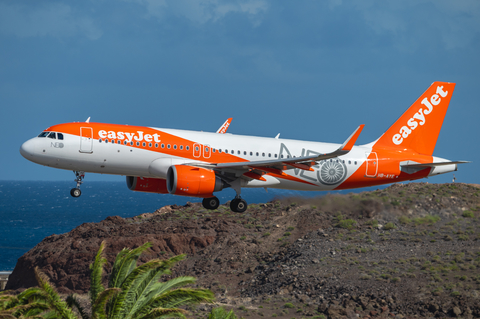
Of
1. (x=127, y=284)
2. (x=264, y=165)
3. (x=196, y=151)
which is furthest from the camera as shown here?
(x=196, y=151)

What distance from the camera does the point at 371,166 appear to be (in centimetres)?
3662

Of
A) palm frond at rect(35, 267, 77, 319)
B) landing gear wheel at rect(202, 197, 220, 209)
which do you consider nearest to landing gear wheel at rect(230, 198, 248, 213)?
landing gear wheel at rect(202, 197, 220, 209)

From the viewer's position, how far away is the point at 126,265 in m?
24.1

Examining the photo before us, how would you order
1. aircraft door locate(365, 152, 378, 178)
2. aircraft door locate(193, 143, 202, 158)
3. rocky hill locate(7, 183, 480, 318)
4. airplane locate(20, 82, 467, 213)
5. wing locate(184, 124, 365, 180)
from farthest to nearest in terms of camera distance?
rocky hill locate(7, 183, 480, 318)
aircraft door locate(365, 152, 378, 178)
aircraft door locate(193, 143, 202, 158)
airplane locate(20, 82, 467, 213)
wing locate(184, 124, 365, 180)

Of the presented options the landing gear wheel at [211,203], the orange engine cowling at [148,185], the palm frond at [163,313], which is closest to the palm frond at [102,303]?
the palm frond at [163,313]

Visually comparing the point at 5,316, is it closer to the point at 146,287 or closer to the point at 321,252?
the point at 146,287

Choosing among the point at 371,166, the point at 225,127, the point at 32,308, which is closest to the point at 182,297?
the point at 32,308

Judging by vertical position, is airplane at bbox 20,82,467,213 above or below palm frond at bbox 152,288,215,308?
above

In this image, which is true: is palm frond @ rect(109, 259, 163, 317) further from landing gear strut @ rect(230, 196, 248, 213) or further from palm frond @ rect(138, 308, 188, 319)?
landing gear strut @ rect(230, 196, 248, 213)

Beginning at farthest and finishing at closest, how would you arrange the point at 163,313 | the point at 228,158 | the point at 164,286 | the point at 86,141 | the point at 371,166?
the point at 371,166
the point at 228,158
the point at 86,141
the point at 164,286
the point at 163,313

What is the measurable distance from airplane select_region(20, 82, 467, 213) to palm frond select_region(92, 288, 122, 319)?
10.3 meters

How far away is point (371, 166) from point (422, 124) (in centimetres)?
616

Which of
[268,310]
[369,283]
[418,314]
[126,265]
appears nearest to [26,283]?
[268,310]

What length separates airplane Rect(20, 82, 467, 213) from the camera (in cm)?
3066
